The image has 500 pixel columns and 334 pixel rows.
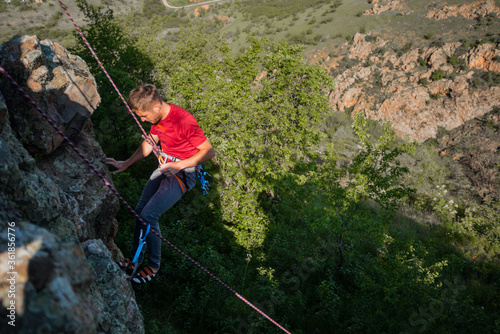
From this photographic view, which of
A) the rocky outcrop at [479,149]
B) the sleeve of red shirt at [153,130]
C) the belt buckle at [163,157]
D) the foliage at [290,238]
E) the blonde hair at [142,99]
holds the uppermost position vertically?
the blonde hair at [142,99]

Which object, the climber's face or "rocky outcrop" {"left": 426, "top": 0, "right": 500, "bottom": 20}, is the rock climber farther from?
"rocky outcrop" {"left": 426, "top": 0, "right": 500, "bottom": 20}

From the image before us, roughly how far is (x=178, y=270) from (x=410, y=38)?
39.2 meters

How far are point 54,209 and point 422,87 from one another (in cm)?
3388

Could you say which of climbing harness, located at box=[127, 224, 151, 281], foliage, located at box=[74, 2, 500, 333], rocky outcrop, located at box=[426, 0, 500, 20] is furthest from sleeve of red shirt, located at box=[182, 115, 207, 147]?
rocky outcrop, located at box=[426, 0, 500, 20]

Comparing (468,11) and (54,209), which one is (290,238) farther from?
(468,11)

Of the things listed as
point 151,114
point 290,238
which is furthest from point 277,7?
point 151,114

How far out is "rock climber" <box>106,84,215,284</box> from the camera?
335 cm

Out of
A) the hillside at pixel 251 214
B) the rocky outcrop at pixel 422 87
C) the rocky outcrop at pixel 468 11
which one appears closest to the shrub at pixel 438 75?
the rocky outcrop at pixel 422 87

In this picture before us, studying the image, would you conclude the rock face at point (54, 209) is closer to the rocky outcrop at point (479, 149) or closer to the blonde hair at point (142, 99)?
the blonde hair at point (142, 99)

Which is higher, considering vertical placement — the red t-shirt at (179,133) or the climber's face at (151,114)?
the climber's face at (151,114)

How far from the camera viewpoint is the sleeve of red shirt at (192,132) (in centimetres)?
354

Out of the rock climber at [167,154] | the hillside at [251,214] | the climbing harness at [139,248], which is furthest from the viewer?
the climbing harness at [139,248]

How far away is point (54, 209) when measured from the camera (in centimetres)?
264

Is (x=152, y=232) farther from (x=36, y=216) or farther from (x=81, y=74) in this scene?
(x=81, y=74)
